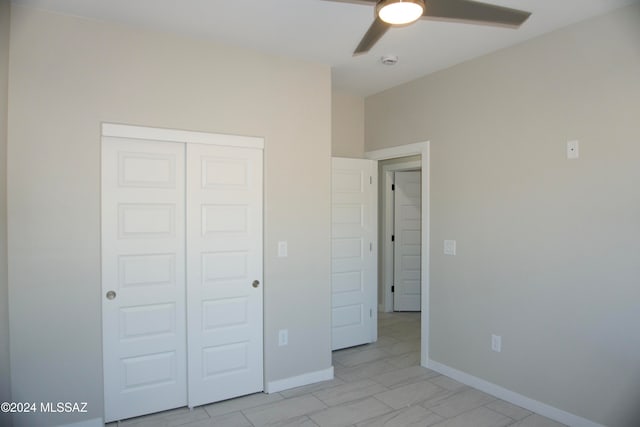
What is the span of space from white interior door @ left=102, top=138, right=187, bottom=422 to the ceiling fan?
186cm

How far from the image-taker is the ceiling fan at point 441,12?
5.62ft

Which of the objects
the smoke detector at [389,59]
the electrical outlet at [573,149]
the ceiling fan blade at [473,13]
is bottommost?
the electrical outlet at [573,149]

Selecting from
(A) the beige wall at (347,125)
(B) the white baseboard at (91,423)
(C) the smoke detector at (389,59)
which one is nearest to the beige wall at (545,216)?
A: (C) the smoke detector at (389,59)

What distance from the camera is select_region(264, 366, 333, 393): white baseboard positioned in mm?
3355

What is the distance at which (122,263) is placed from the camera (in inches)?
112

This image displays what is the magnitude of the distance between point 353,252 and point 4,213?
310 centimetres

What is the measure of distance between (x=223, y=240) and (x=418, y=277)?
3519 millimetres

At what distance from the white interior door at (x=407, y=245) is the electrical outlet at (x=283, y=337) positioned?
2737mm

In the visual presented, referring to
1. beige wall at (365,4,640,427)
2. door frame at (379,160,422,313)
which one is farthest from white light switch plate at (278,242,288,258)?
door frame at (379,160,422,313)

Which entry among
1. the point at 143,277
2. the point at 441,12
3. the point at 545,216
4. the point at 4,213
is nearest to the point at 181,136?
the point at 143,277

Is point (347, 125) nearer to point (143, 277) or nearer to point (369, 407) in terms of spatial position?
point (143, 277)

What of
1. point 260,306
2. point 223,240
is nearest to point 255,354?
point 260,306

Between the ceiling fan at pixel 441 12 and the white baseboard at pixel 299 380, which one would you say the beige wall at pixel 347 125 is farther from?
the ceiling fan at pixel 441 12

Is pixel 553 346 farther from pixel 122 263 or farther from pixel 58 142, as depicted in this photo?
pixel 58 142
